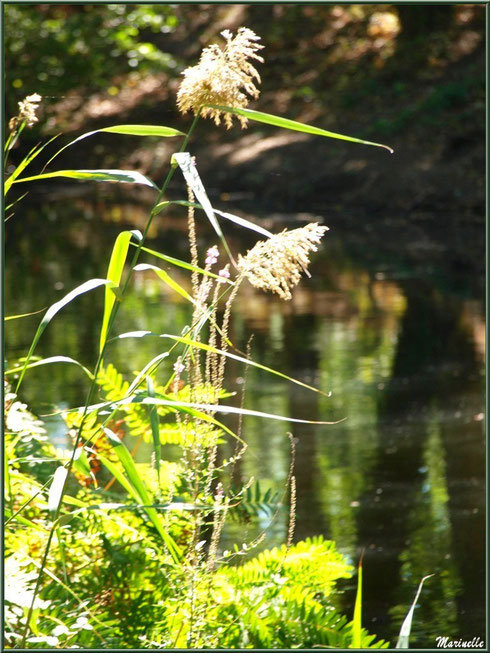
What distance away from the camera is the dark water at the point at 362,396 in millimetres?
3846

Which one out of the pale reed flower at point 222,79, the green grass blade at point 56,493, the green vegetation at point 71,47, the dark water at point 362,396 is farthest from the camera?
the green vegetation at point 71,47

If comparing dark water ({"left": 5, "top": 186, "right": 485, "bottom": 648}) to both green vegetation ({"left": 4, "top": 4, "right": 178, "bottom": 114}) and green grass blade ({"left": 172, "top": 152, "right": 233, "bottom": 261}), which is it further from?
green vegetation ({"left": 4, "top": 4, "right": 178, "bottom": 114})

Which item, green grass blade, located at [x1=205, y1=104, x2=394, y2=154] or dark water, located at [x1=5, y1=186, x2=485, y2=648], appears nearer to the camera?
green grass blade, located at [x1=205, y1=104, x2=394, y2=154]

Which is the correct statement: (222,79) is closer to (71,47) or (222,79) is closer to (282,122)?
(282,122)

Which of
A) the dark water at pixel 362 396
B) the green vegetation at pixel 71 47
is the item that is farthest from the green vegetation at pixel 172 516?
the green vegetation at pixel 71 47

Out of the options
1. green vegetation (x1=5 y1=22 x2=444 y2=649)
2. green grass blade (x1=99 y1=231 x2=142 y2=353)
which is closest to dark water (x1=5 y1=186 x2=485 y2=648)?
green vegetation (x1=5 y1=22 x2=444 y2=649)

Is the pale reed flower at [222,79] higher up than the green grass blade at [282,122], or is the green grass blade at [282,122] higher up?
the pale reed flower at [222,79]

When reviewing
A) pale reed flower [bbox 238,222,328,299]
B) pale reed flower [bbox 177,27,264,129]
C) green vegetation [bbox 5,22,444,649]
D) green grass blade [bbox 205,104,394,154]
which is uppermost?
pale reed flower [bbox 177,27,264,129]

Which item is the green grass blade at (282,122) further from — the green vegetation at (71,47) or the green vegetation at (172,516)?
the green vegetation at (71,47)

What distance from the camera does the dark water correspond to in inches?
151

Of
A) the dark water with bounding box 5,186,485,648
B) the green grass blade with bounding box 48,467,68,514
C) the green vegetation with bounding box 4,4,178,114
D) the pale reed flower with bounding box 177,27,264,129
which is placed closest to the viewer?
the green grass blade with bounding box 48,467,68,514

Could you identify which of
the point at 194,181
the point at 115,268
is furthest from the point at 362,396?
the point at 194,181

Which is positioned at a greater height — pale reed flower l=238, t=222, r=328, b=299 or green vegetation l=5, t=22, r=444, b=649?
pale reed flower l=238, t=222, r=328, b=299

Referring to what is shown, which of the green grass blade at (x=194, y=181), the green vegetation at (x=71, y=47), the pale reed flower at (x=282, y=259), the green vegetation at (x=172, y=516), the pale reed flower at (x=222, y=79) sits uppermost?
the green vegetation at (x=71, y=47)
